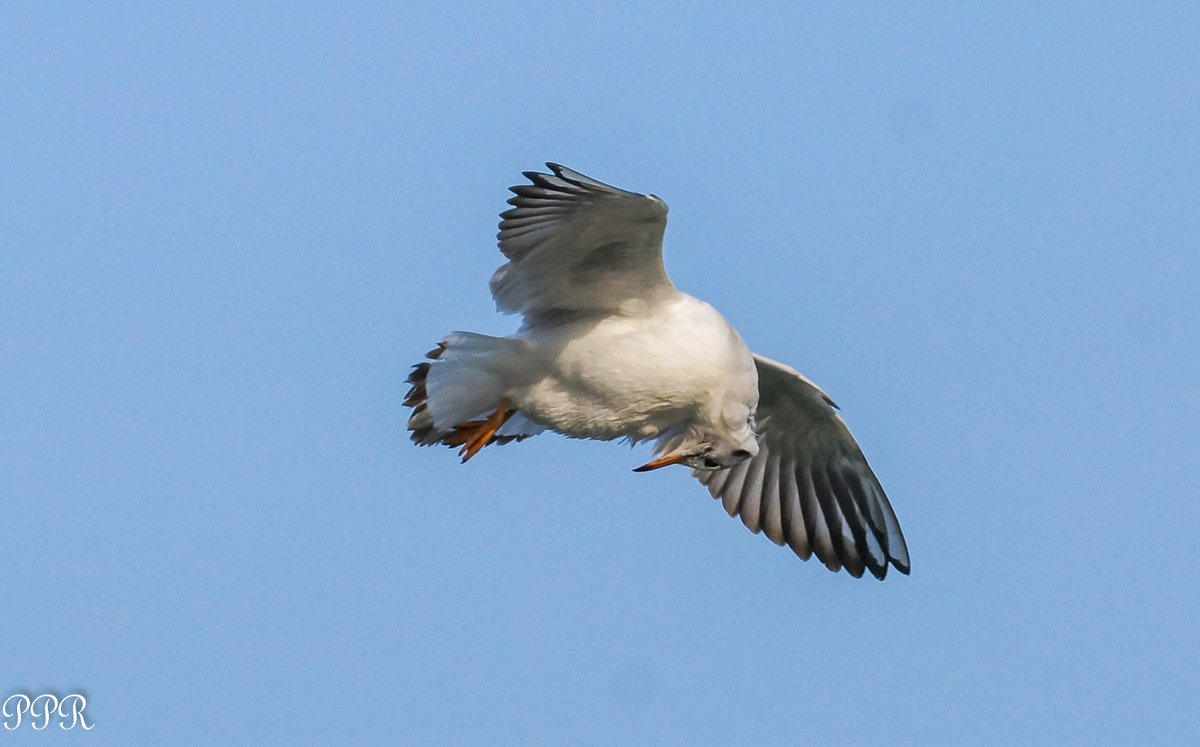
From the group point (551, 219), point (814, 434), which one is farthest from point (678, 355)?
point (814, 434)

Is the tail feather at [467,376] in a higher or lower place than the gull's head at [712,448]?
higher

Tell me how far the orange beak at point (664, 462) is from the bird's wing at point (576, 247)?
43.9 inches

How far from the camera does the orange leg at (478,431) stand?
12.8m

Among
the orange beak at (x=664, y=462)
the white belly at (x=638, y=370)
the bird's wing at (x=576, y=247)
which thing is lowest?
the orange beak at (x=664, y=462)

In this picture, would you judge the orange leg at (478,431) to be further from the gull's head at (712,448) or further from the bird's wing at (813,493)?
the bird's wing at (813,493)

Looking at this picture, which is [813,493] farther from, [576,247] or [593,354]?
[576,247]

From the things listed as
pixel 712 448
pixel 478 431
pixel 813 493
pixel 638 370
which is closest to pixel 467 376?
pixel 478 431

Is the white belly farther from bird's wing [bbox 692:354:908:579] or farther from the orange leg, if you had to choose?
bird's wing [bbox 692:354:908:579]

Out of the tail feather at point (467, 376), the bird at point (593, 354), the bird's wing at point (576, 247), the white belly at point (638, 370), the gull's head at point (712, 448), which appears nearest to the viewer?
the bird's wing at point (576, 247)

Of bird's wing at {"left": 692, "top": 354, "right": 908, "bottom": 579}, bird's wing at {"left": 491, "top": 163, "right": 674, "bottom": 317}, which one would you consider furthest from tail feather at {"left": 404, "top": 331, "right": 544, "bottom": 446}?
bird's wing at {"left": 692, "top": 354, "right": 908, "bottom": 579}

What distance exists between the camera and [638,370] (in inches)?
469

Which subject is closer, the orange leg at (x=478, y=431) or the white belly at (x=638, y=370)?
the white belly at (x=638, y=370)

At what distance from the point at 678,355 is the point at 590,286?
0.82m

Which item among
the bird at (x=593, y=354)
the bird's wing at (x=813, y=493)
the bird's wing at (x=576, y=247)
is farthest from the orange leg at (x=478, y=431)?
the bird's wing at (x=813, y=493)
